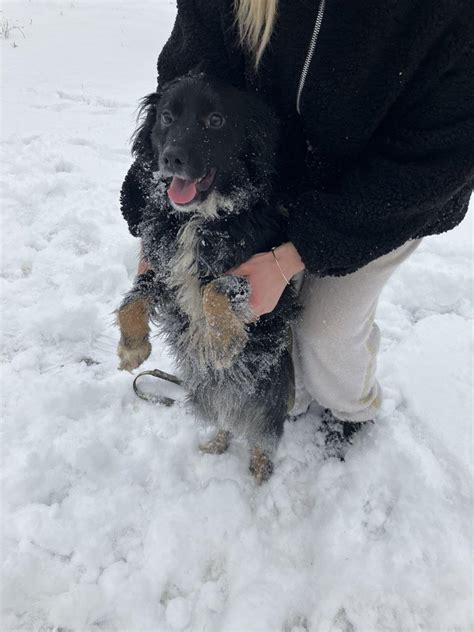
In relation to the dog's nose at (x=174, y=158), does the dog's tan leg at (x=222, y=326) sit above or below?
below

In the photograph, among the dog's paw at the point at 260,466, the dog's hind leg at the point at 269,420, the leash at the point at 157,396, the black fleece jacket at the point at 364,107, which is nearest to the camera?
the black fleece jacket at the point at 364,107

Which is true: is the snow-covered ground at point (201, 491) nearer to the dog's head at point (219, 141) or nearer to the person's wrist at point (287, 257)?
the person's wrist at point (287, 257)

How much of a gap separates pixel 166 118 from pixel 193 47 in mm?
224

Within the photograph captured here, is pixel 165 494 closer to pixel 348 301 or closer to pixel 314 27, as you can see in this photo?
pixel 348 301

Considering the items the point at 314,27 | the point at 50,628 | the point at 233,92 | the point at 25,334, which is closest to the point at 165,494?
the point at 50,628

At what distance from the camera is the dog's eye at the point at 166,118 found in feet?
4.94

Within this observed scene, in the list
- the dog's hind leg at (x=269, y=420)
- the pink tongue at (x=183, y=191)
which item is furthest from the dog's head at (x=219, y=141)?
the dog's hind leg at (x=269, y=420)

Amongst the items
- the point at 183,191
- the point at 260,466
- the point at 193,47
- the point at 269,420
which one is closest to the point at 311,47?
the point at 193,47

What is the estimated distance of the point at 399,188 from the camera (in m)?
1.28

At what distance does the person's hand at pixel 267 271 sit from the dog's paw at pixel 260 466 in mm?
759

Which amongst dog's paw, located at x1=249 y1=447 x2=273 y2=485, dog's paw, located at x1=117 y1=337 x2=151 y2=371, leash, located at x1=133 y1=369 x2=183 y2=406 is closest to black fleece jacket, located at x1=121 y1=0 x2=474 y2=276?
dog's paw, located at x1=117 y1=337 x2=151 y2=371

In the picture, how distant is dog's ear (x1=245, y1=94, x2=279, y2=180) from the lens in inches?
57.9

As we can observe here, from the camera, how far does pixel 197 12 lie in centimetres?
146

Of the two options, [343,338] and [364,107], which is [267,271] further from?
[364,107]
